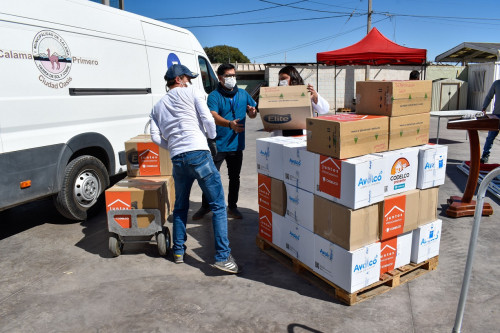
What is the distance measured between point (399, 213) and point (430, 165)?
21.4 inches

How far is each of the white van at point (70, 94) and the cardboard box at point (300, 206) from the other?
273 cm

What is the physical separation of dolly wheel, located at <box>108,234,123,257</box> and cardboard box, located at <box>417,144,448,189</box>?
3.00m

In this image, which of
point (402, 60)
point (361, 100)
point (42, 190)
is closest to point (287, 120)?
point (361, 100)

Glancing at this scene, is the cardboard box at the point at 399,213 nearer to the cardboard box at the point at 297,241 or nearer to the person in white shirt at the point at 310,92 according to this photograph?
the cardboard box at the point at 297,241

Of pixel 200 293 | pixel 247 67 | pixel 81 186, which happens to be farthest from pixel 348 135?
pixel 247 67

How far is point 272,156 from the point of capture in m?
3.76

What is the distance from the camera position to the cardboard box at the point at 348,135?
2910 millimetres

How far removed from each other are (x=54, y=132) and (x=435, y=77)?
70.7 ft

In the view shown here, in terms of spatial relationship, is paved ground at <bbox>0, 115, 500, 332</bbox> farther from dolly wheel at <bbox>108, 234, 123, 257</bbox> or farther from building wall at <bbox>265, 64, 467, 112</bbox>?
building wall at <bbox>265, 64, 467, 112</bbox>

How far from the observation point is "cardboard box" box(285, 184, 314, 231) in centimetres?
333

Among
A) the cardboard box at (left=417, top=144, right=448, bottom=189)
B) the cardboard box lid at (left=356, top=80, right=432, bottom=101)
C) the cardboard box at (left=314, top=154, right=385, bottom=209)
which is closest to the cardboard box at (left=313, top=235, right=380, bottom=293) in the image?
the cardboard box at (left=314, top=154, right=385, bottom=209)

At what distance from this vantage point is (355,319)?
9.38ft

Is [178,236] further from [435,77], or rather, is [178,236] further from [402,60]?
[435,77]

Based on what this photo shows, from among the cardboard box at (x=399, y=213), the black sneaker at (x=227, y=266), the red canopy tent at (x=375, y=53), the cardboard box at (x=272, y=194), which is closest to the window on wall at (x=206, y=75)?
the cardboard box at (x=272, y=194)
